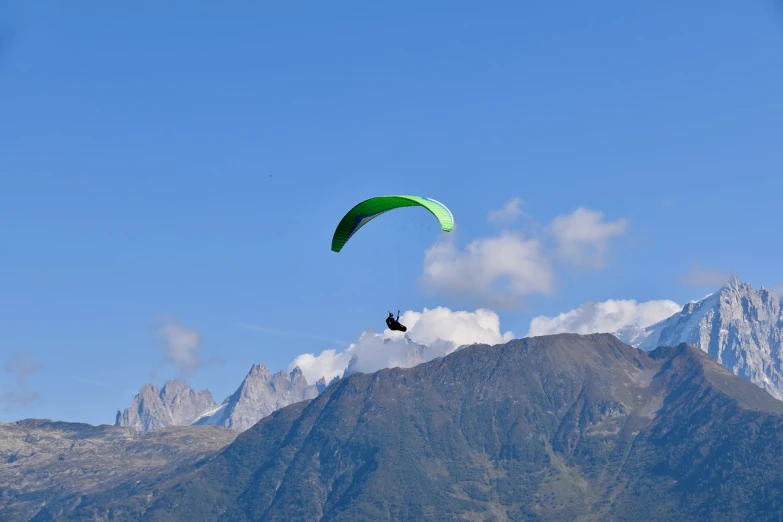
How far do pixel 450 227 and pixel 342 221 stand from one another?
1629 centimetres

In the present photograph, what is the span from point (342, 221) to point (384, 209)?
5470 mm

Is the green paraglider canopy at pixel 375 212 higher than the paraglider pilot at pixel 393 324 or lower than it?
higher

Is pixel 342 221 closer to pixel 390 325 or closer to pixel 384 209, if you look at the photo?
pixel 384 209

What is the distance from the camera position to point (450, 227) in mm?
146250

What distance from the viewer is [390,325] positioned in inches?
5787

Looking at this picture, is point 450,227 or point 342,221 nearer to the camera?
point 450,227

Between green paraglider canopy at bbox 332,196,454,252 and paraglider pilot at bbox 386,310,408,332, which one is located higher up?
green paraglider canopy at bbox 332,196,454,252

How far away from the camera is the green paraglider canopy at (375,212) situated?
14788cm

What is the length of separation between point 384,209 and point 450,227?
469 inches

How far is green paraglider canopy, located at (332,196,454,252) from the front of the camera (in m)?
148

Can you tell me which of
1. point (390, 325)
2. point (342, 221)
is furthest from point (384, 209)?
point (390, 325)

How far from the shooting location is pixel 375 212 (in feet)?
511

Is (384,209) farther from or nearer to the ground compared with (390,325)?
farther from the ground

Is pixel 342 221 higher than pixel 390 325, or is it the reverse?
pixel 342 221
